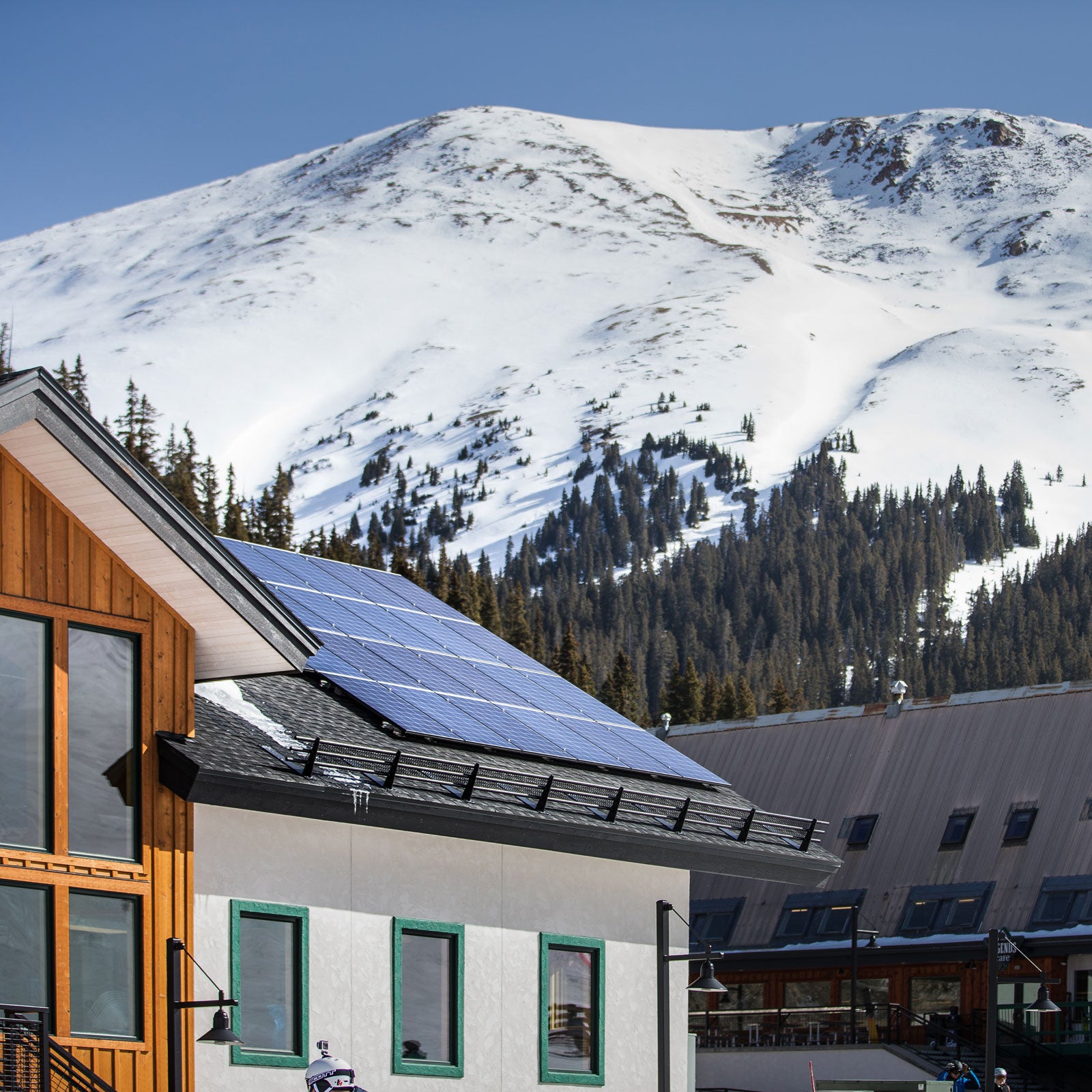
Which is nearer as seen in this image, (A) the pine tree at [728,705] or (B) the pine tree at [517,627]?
(B) the pine tree at [517,627]

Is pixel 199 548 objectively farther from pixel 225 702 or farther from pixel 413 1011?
pixel 413 1011

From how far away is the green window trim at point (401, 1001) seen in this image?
933 inches

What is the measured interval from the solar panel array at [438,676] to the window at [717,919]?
78.0ft

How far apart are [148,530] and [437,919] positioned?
263 inches

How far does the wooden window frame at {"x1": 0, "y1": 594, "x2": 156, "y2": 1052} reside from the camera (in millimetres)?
19453

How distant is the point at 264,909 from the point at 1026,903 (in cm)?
3347

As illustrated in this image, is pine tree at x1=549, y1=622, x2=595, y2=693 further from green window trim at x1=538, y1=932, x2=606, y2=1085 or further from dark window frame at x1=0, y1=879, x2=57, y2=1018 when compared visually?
dark window frame at x1=0, y1=879, x2=57, y2=1018

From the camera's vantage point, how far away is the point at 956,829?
2164 inches

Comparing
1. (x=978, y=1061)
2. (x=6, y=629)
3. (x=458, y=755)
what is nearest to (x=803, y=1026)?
(x=978, y=1061)

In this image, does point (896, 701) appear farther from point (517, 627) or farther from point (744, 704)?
point (744, 704)

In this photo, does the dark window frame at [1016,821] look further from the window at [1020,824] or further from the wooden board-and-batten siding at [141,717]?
the wooden board-and-batten siding at [141,717]

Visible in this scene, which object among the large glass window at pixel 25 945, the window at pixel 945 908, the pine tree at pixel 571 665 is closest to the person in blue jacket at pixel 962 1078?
the large glass window at pixel 25 945

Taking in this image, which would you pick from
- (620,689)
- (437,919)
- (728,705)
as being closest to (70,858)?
(437,919)

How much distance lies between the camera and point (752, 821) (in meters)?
28.4
